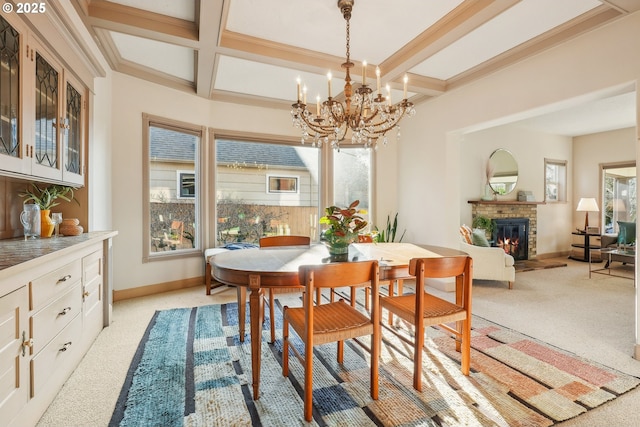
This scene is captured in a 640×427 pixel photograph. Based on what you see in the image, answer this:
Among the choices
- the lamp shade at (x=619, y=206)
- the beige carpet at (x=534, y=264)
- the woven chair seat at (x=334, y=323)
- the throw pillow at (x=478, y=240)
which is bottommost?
the beige carpet at (x=534, y=264)

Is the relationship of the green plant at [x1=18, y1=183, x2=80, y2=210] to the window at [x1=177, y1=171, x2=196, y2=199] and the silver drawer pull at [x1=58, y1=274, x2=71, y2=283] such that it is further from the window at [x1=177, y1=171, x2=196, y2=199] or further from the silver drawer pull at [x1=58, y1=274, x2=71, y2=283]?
the window at [x1=177, y1=171, x2=196, y2=199]

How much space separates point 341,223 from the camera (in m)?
2.29

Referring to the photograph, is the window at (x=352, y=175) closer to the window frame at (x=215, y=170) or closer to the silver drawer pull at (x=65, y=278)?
the window frame at (x=215, y=170)

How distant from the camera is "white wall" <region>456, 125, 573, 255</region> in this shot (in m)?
5.96

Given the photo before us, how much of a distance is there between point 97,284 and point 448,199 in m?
4.08

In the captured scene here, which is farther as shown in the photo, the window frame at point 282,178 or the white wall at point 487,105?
the window frame at point 282,178

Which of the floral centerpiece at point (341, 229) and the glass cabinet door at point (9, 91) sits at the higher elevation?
the glass cabinet door at point (9, 91)

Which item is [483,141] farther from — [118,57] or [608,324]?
[118,57]

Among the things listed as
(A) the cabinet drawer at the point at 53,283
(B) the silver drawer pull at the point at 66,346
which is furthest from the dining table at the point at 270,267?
(B) the silver drawer pull at the point at 66,346

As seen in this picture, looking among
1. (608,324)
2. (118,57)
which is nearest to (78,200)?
(118,57)

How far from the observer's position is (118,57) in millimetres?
3404

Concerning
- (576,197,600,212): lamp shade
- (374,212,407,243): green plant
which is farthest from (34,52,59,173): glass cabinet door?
(576,197,600,212): lamp shade

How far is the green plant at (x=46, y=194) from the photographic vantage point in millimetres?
2458

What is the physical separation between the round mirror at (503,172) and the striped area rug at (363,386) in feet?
13.9
